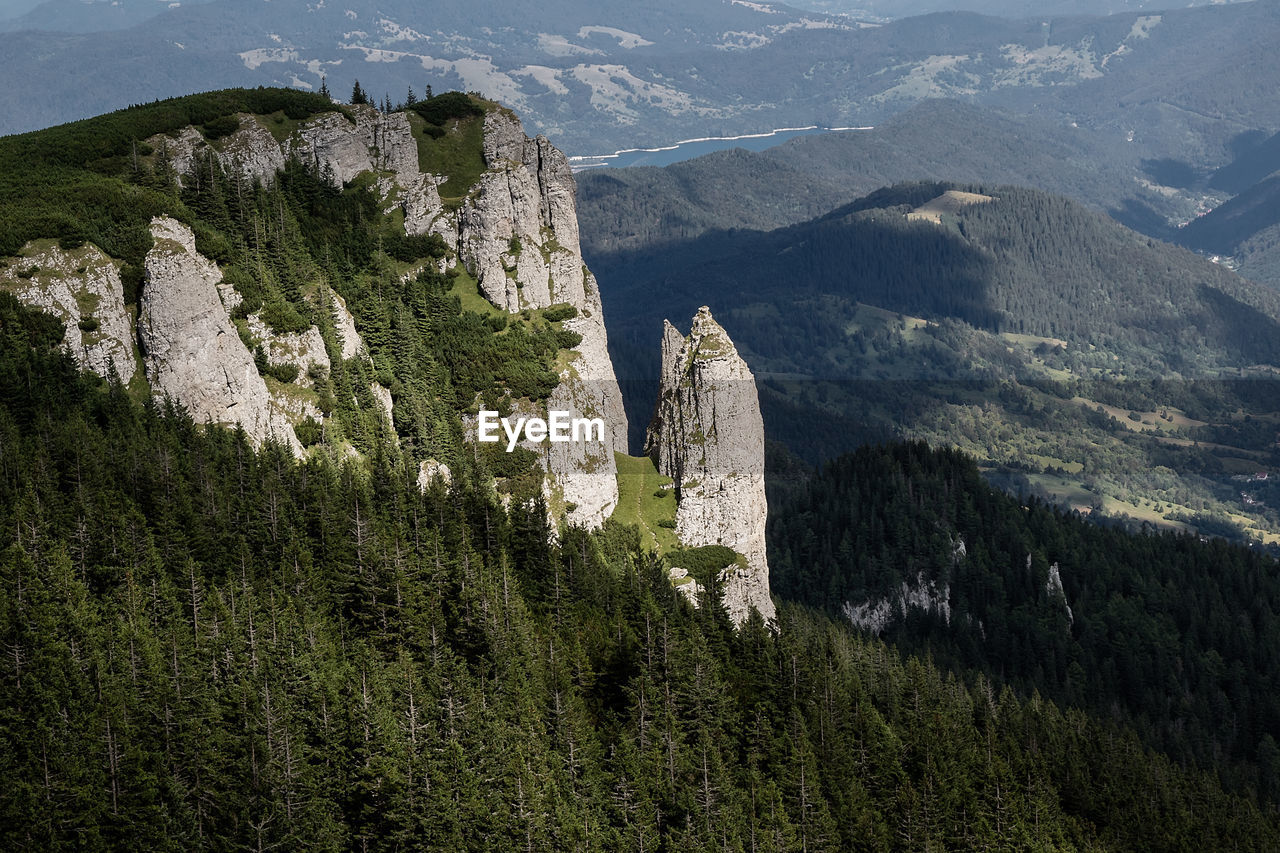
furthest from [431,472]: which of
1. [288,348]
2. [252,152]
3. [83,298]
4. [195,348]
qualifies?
[252,152]

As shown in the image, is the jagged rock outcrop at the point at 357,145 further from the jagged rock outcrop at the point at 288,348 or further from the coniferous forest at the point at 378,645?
the jagged rock outcrop at the point at 288,348

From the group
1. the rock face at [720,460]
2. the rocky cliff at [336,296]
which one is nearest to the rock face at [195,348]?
the rocky cliff at [336,296]

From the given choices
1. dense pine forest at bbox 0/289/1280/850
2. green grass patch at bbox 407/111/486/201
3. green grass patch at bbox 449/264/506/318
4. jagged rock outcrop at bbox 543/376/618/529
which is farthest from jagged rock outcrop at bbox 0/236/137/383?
green grass patch at bbox 407/111/486/201

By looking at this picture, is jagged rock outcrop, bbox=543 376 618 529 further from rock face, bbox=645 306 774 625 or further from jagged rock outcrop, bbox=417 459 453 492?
jagged rock outcrop, bbox=417 459 453 492

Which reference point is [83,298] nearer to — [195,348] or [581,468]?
[195,348]

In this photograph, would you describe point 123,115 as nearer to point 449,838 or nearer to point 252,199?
point 252,199
